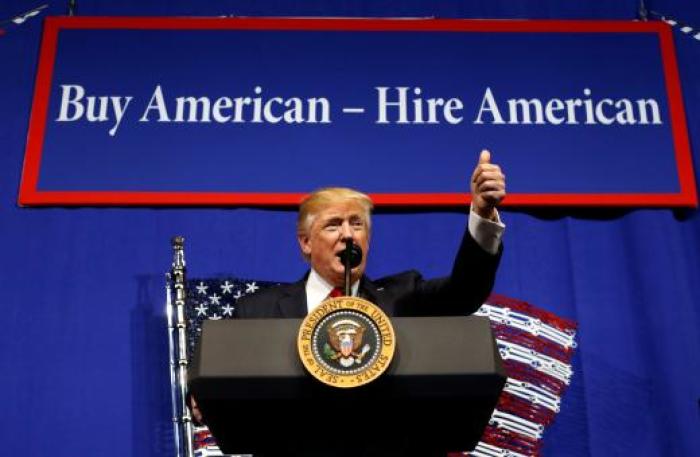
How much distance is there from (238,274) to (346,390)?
5.71 feet

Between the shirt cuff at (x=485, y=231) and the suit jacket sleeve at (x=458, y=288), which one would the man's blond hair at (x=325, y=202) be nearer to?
the suit jacket sleeve at (x=458, y=288)

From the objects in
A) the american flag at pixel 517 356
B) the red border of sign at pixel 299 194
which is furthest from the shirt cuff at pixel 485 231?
the red border of sign at pixel 299 194

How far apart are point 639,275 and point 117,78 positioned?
172 centimetres

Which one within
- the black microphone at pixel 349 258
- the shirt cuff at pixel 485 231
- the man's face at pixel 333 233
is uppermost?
the man's face at pixel 333 233

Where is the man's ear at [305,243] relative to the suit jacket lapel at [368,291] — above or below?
above

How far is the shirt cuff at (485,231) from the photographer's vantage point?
1575 millimetres

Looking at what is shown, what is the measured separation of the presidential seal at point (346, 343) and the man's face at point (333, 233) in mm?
573

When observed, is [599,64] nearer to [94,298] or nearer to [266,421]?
[94,298]

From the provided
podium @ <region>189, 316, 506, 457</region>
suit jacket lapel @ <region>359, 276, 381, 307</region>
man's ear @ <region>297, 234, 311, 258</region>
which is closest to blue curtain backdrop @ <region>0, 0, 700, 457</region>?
man's ear @ <region>297, 234, 311, 258</region>

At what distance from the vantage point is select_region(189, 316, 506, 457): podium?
126cm

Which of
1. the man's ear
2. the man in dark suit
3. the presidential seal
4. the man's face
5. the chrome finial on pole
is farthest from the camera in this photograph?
the chrome finial on pole

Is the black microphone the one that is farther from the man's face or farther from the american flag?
the american flag

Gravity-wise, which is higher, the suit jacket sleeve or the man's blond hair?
the man's blond hair

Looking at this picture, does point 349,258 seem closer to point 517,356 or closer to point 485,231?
point 485,231
